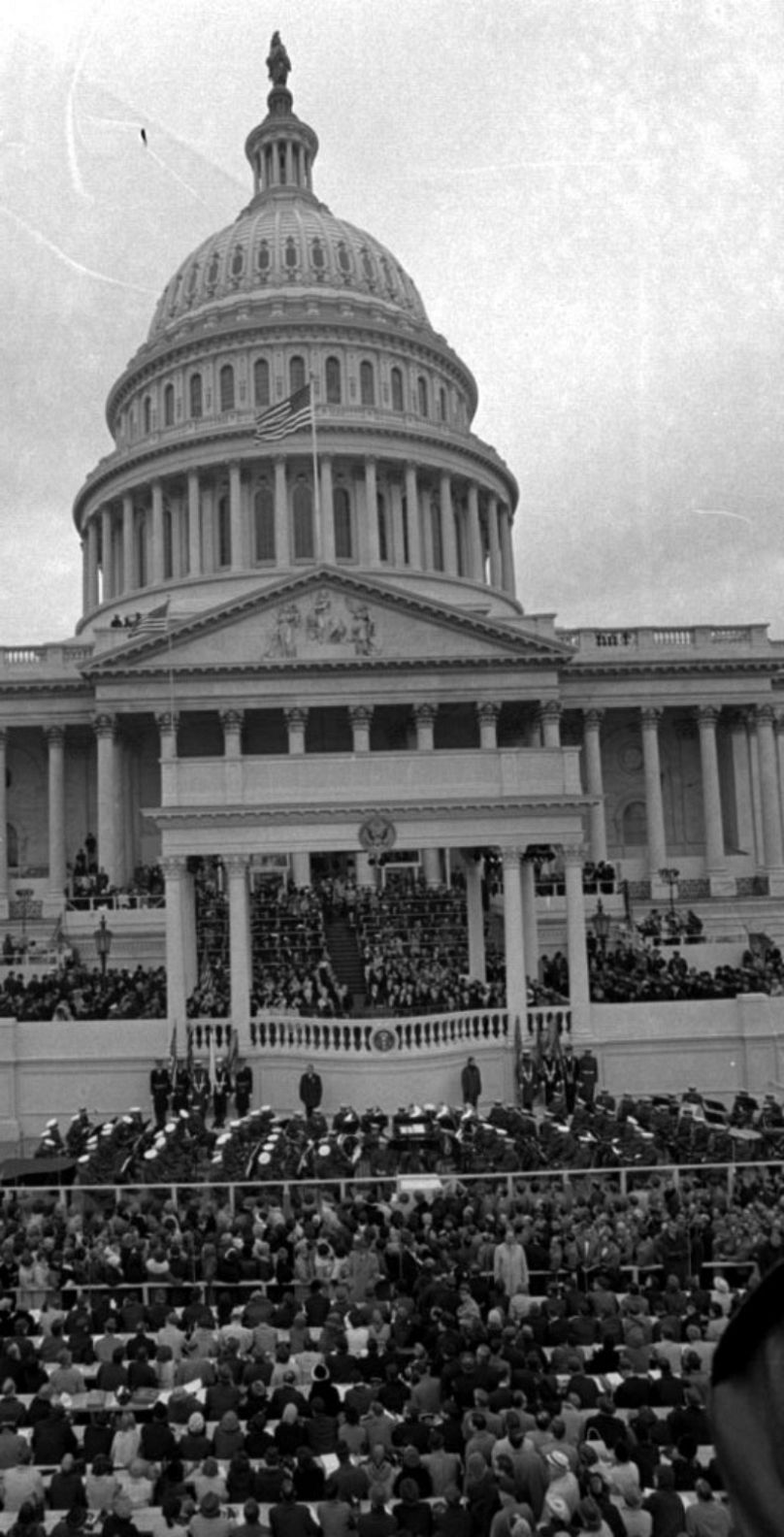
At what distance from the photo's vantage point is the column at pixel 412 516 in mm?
75438

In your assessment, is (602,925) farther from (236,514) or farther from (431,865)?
(236,514)

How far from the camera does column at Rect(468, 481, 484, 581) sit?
79.5 m

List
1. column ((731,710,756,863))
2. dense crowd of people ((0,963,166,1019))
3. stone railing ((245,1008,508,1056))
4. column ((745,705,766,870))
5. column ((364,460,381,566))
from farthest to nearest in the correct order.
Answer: column ((364,460,381,566)) → column ((731,710,756,863)) → column ((745,705,766,870)) → dense crowd of people ((0,963,166,1019)) → stone railing ((245,1008,508,1056))

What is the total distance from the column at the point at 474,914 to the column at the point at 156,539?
145ft

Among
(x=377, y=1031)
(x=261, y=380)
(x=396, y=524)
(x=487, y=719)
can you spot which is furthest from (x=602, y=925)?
(x=261, y=380)

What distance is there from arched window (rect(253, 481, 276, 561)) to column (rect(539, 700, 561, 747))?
20.9 meters

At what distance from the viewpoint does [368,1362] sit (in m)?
12.8

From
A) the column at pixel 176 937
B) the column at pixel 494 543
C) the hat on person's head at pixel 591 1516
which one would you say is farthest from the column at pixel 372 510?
the hat on person's head at pixel 591 1516

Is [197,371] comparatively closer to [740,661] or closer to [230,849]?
[740,661]

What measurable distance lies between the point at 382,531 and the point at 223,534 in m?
8.69

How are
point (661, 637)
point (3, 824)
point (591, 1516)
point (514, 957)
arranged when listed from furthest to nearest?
point (661, 637) < point (3, 824) < point (514, 957) < point (591, 1516)

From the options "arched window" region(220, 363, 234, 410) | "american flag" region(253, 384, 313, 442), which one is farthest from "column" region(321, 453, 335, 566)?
"american flag" region(253, 384, 313, 442)

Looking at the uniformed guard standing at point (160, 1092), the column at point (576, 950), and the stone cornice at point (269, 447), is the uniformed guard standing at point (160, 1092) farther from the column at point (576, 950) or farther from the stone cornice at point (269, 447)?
the stone cornice at point (269, 447)

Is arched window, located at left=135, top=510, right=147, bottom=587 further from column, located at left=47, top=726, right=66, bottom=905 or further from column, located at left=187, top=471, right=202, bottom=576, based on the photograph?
column, located at left=47, top=726, right=66, bottom=905
